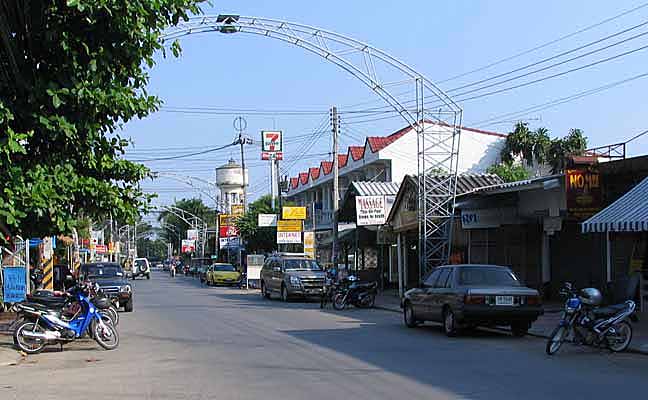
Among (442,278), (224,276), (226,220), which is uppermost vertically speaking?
(226,220)

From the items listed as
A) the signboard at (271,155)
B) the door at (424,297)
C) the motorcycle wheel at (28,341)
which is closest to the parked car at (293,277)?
the door at (424,297)

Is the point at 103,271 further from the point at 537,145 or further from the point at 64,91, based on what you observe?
the point at 537,145

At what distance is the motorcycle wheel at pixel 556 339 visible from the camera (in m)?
14.9

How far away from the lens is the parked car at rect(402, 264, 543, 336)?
17.4 metres

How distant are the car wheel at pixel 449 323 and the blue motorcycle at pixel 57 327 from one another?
711 cm

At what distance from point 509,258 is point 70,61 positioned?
64.5ft

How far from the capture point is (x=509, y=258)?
30453 mm

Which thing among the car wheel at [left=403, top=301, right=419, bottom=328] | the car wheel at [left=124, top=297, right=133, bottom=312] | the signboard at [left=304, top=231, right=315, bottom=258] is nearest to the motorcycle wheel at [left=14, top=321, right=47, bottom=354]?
the car wheel at [left=403, top=301, right=419, bottom=328]

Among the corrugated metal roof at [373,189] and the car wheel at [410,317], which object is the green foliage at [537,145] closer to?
the corrugated metal roof at [373,189]

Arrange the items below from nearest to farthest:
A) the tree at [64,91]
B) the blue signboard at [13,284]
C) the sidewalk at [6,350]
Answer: the tree at [64,91]
the sidewalk at [6,350]
the blue signboard at [13,284]

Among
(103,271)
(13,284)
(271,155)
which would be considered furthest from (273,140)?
(13,284)

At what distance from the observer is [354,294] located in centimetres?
2916

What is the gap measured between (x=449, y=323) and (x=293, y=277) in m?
16.2

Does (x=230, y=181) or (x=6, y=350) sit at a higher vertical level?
(x=230, y=181)
